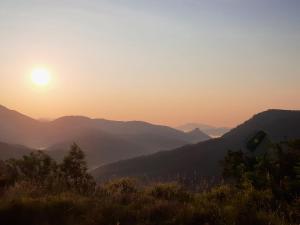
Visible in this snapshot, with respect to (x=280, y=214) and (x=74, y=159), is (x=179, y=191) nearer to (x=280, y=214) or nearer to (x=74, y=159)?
(x=280, y=214)

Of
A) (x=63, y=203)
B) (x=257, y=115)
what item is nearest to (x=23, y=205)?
(x=63, y=203)

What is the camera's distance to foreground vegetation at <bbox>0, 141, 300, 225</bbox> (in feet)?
27.0

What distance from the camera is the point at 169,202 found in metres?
9.41

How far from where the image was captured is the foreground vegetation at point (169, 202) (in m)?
8.22

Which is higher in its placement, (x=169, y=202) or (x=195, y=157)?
(x=195, y=157)

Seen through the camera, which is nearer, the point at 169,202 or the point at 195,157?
the point at 169,202

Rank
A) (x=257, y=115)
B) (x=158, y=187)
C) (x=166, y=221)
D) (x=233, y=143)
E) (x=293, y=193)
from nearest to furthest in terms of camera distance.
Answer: (x=166, y=221)
(x=293, y=193)
(x=158, y=187)
(x=233, y=143)
(x=257, y=115)

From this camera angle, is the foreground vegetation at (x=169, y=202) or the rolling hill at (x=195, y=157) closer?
the foreground vegetation at (x=169, y=202)

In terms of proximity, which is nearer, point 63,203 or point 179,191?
point 63,203

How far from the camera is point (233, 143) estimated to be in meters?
107

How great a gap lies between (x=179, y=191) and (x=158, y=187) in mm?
688

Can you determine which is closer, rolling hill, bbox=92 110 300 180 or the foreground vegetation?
the foreground vegetation

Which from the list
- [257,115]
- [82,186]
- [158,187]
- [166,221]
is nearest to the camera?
[166,221]

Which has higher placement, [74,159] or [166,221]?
[74,159]
